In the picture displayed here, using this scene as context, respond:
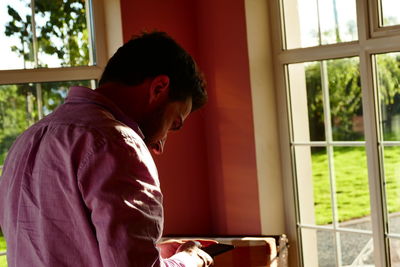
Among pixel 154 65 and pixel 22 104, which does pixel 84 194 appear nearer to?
pixel 154 65

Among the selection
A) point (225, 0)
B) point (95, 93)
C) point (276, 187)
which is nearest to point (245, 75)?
point (225, 0)

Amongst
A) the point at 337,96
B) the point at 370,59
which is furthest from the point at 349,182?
the point at 370,59

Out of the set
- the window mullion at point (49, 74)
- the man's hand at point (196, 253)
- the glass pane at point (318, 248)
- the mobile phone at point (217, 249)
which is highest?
the window mullion at point (49, 74)

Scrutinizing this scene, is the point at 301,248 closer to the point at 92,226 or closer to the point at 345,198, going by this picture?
the point at 345,198

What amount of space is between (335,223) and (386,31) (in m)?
1.11

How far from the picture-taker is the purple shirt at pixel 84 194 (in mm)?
1315

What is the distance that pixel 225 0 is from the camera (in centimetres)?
370

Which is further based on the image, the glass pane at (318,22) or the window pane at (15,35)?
the window pane at (15,35)

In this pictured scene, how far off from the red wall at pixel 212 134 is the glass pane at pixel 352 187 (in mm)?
502

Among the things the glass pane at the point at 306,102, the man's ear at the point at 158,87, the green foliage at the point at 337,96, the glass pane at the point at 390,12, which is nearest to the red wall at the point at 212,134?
the glass pane at the point at 306,102

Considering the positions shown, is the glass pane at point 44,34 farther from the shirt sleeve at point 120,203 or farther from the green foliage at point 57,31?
the shirt sleeve at point 120,203

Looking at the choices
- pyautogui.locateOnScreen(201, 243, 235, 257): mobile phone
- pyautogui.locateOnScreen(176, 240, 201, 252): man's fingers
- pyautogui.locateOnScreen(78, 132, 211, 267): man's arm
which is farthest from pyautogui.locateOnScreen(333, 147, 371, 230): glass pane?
pyautogui.locateOnScreen(78, 132, 211, 267): man's arm

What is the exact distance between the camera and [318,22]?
3.46 meters

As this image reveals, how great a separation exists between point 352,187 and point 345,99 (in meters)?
0.48
